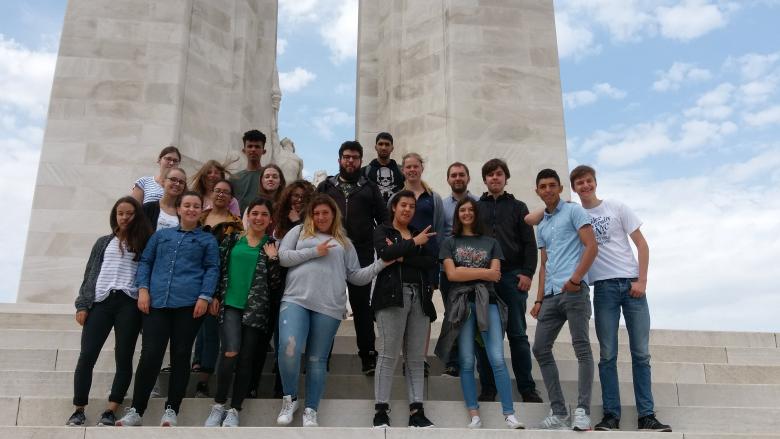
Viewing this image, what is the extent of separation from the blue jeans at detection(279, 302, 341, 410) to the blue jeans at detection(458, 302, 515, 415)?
39.9 inches

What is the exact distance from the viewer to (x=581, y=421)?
450 cm

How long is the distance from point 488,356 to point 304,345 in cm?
139

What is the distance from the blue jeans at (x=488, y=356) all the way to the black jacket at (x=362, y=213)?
1192mm

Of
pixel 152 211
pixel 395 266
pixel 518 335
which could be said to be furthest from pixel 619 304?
pixel 152 211

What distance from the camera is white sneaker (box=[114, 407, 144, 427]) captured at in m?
4.38

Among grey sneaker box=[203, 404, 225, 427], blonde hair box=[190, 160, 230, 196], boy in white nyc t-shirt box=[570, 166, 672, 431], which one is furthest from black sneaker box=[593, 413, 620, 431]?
blonde hair box=[190, 160, 230, 196]

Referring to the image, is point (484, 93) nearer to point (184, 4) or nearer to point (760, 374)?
point (184, 4)

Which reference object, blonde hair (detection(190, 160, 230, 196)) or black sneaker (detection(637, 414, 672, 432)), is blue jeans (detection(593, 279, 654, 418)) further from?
blonde hair (detection(190, 160, 230, 196))

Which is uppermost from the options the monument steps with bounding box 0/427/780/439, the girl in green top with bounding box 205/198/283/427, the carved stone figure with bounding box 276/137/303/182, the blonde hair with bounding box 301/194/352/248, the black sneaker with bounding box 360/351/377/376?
the carved stone figure with bounding box 276/137/303/182

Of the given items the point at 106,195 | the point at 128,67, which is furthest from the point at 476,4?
the point at 106,195

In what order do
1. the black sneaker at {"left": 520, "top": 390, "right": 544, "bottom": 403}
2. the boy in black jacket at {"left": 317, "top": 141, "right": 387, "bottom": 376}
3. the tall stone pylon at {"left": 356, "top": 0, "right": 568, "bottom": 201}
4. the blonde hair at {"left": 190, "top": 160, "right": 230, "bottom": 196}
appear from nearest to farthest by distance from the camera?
1. the black sneaker at {"left": 520, "top": 390, "right": 544, "bottom": 403}
2. the boy in black jacket at {"left": 317, "top": 141, "right": 387, "bottom": 376}
3. the blonde hair at {"left": 190, "top": 160, "right": 230, "bottom": 196}
4. the tall stone pylon at {"left": 356, "top": 0, "right": 568, "bottom": 201}

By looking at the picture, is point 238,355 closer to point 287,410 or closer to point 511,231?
point 287,410

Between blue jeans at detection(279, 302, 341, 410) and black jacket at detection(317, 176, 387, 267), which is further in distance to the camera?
black jacket at detection(317, 176, 387, 267)

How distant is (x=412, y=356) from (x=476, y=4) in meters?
9.20
